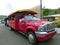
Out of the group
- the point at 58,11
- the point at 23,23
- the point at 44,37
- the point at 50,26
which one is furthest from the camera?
the point at 58,11

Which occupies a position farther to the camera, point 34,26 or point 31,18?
point 31,18

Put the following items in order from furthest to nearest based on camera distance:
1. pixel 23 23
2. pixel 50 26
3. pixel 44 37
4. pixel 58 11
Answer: pixel 58 11
pixel 23 23
pixel 50 26
pixel 44 37

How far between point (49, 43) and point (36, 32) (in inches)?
48.7

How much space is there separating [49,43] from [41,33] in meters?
1.15

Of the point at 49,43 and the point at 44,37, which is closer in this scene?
the point at 44,37

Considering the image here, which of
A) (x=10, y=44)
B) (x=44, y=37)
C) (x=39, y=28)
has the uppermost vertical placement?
(x=39, y=28)

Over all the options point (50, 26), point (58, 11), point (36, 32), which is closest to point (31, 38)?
point (36, 32)

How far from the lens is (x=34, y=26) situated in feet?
23.5

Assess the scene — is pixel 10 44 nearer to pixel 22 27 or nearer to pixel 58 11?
pixel 22 27

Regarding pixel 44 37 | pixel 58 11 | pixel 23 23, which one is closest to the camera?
pixel 44 37

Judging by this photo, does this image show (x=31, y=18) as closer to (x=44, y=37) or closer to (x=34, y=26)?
(x=34, y=26)

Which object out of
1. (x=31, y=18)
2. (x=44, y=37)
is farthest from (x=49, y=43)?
(x=31, y=18)

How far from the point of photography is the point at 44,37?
6.76m

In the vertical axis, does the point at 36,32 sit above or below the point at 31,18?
below
